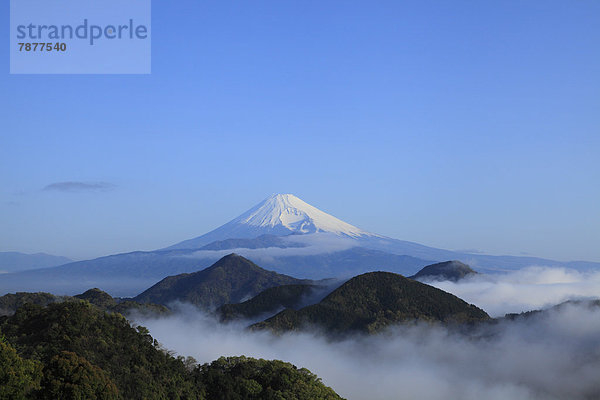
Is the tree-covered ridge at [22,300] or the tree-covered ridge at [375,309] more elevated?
the tree-covered ridge at [22,300]

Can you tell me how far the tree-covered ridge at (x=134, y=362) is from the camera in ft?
197

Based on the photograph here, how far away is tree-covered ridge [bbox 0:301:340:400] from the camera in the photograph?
197 ft

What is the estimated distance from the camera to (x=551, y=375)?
127 metres

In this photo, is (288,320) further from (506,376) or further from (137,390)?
(137,390)

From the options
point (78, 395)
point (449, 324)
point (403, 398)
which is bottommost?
point (403, 398)

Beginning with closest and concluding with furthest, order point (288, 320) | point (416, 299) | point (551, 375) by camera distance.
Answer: point (551, 375), point (288, 320), point (416, 299)

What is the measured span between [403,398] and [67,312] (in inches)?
2757

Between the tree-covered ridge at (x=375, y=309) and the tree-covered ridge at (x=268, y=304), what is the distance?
16.1 metres

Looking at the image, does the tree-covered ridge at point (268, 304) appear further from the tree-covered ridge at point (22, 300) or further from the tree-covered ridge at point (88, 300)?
the tree-covered ridge at point (22, 300)

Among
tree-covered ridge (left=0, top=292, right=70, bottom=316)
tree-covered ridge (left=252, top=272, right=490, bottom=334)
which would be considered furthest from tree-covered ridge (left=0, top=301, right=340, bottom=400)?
tree-covered ridge (left=252, top=272, right=490, bottom=334)

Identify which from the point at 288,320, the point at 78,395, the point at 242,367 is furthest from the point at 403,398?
the point at 78,395

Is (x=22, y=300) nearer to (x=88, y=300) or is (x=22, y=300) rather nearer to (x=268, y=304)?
(x=88, y=300)

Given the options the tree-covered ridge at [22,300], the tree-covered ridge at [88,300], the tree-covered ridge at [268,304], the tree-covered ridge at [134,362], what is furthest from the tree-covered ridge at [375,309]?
the tree-covered ridge at [134,362]

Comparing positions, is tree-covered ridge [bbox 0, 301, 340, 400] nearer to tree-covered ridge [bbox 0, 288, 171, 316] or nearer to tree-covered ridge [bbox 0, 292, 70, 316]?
tree-covered ridge [bbox 0, 288, 171, 316]
